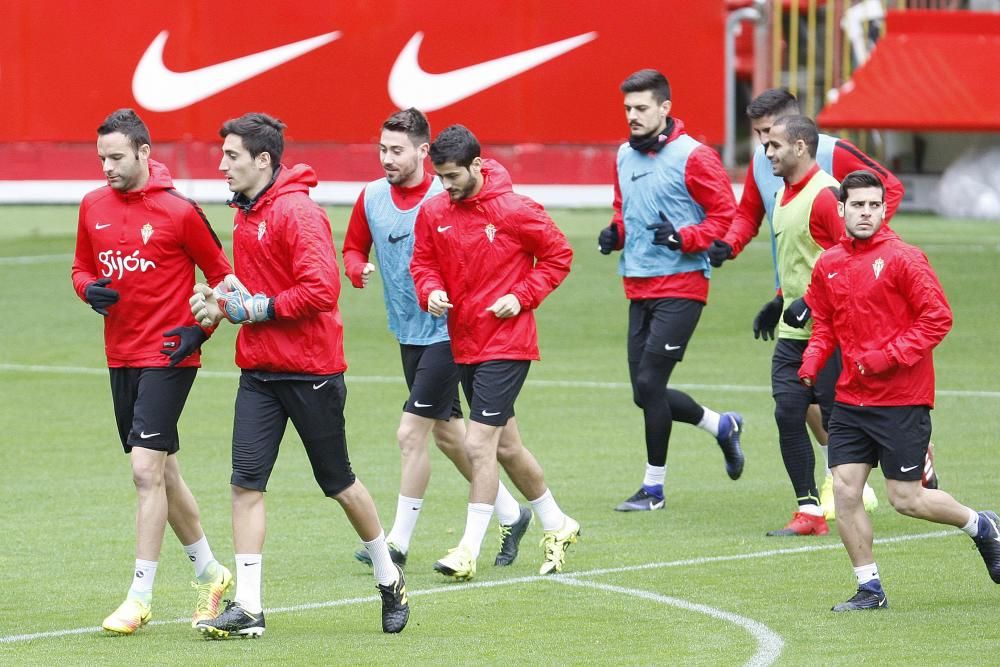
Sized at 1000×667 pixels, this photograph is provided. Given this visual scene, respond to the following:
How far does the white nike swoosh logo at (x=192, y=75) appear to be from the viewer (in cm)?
2534

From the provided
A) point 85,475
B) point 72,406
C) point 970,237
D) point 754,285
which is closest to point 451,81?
point 754,285

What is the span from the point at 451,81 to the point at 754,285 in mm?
5264

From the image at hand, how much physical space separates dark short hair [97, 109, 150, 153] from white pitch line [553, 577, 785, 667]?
9.41ft

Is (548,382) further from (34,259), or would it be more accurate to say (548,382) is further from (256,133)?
(34,259)

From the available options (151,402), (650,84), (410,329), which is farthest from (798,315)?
(151,402)

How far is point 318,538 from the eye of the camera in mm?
10352

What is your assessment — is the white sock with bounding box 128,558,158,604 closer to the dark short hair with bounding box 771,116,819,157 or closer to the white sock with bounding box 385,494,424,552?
the white sock with bounding box 385,494,424,552

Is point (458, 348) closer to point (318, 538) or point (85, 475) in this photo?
point (318, 538)


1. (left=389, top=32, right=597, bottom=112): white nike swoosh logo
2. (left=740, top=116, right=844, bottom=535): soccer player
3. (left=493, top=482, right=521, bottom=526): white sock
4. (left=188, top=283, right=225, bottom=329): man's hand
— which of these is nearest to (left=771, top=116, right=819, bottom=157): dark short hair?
(left=740, top=116, right=844, bottom=535): soccer player

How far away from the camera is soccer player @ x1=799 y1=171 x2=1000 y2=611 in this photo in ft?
26.6

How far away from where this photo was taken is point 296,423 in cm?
807

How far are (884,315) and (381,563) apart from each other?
237 centimetres

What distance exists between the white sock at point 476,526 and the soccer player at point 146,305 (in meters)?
1.27

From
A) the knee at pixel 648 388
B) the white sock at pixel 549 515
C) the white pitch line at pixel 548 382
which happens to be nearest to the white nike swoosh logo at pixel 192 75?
the white pitch line at pixel 548 382
